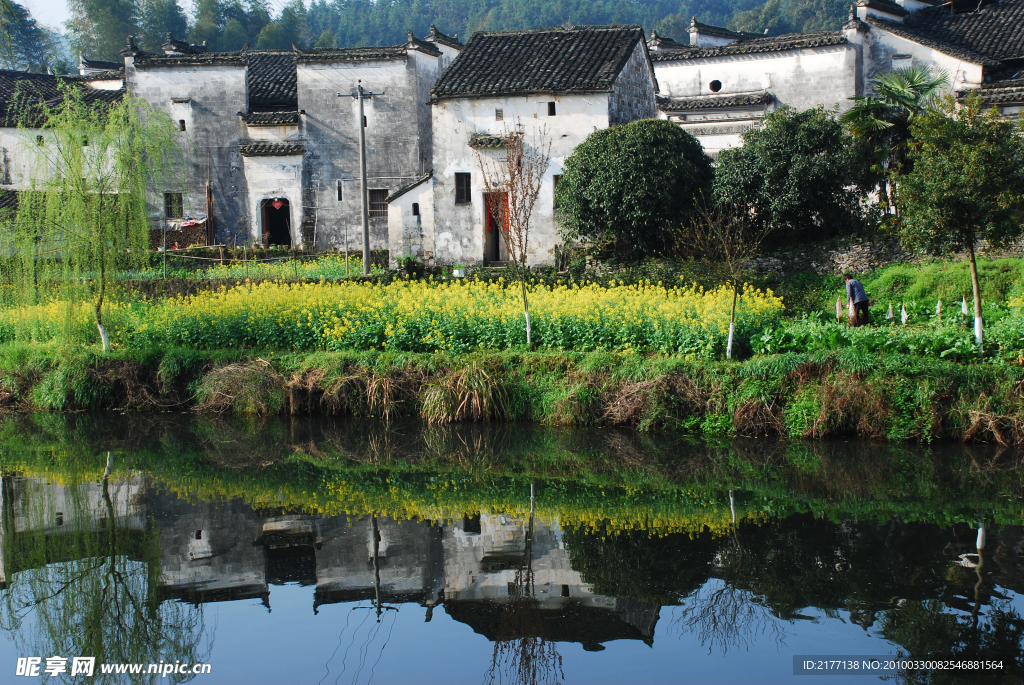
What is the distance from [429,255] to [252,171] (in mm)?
8849

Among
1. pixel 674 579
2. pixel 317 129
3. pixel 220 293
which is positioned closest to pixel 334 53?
pixel 317 129

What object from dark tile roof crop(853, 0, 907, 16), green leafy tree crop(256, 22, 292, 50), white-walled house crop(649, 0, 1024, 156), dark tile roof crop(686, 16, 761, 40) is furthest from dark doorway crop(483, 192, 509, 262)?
green leafy tree crop(256, 22, 292, 50)

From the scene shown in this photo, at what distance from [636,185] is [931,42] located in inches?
562

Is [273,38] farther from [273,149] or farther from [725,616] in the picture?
[725,616]

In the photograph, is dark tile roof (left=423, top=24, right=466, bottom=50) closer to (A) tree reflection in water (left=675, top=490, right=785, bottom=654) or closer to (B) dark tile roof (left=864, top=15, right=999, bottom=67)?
(B) dark tile roof (left=864, top=15, right=999, bottom=67)

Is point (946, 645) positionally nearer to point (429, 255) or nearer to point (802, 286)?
point (802, 286)

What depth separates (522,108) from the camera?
2389cm

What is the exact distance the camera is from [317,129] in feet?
99.5

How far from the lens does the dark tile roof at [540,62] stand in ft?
77.3

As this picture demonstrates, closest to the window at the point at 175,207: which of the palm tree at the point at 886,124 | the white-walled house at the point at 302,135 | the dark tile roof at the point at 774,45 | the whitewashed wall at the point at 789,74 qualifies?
the white-walled house at the point at 302,135

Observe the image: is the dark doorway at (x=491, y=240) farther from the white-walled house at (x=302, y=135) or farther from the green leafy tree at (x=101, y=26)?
the green leafy tree at (x=101, y=26)

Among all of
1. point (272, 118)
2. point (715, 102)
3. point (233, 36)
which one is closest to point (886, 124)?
point (715, 102)

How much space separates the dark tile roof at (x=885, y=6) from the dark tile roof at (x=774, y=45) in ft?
6.02

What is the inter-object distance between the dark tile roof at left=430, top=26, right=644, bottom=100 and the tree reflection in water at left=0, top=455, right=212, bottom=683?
53.0ft
